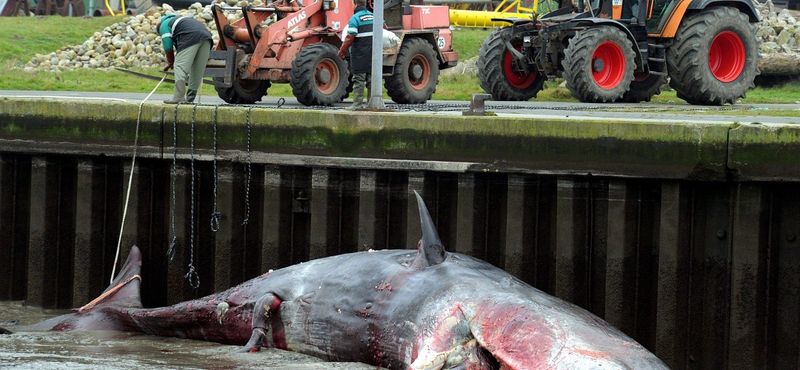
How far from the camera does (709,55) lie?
16.7m

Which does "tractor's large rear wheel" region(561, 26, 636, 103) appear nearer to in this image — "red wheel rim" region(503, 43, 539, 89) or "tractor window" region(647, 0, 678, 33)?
"tractor window" region(647, 0, 678, 33)

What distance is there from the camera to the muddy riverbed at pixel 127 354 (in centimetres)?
656

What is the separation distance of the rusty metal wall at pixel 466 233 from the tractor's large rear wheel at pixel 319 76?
16.9ft

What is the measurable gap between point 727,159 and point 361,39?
6.42m

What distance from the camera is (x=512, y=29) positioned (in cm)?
1692

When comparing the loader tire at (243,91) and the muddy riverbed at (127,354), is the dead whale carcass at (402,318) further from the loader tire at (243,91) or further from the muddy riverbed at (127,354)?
the loader tire at (243,91)

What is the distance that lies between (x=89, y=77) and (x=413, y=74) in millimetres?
9736

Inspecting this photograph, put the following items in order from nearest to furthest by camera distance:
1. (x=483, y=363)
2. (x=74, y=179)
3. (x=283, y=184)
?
(x=483, y=363) < (x=283, y=184) < (x=74, y=179)

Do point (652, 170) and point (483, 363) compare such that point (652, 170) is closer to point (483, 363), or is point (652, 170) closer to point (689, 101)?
point (483, 363)

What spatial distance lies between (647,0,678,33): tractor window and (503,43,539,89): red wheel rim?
2045mm

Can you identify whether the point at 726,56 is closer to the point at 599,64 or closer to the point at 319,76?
the point at 599,64

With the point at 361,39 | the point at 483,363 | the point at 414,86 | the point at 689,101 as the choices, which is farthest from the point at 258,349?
the point at 689,101

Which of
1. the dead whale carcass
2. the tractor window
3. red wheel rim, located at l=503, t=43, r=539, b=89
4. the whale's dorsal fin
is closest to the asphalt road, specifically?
the whale's dorsal fin

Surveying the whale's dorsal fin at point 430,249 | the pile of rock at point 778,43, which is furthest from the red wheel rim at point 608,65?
the whale's dorsal fin at point 430,249
